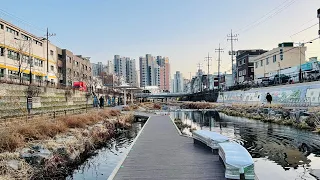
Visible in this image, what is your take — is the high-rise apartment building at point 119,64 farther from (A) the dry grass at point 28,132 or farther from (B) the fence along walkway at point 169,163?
(B) the fence along walkway at point 169,163

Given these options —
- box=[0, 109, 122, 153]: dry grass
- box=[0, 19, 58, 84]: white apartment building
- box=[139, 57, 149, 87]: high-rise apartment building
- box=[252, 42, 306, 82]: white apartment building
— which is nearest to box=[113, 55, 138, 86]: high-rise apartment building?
box=[139, 57, 149, 87]: high-rise apartment building

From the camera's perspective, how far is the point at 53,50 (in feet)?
171

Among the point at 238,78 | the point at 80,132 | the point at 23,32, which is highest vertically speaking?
the point at 23,32

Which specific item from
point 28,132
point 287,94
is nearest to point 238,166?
point 28,132

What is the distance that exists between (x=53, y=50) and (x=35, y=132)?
44.5 m

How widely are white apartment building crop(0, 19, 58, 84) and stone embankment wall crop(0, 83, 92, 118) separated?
11.0 ft

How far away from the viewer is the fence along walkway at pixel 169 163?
648 cm

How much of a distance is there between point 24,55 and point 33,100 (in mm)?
19518

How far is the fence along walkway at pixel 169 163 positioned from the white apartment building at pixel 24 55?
22.2 m

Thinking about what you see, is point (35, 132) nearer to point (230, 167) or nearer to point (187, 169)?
point (187, 169)

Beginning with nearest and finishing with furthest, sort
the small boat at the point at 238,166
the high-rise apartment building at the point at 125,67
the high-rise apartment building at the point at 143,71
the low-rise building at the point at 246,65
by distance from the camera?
the small boat at the point at 238,166 < the low-rise building at the point at 246,65 < the high-rise apartment building at the point at 125,67 < the high-rise apartment building at the point at 143,71

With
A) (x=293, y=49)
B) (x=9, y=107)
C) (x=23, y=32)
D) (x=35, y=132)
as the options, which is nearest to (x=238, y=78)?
(x=293, y=49)

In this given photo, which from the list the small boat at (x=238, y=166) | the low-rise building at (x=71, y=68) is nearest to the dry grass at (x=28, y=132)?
the small boat at (x=238, y=166)

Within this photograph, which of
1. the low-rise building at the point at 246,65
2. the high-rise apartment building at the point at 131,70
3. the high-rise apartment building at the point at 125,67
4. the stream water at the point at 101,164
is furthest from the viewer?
the high-rise apartment building at the point at 131,70
